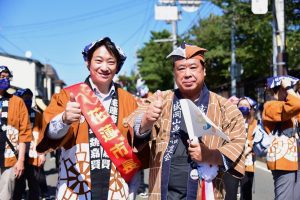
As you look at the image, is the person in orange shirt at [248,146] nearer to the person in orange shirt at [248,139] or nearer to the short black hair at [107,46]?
the person in orange shirt at [248,139]

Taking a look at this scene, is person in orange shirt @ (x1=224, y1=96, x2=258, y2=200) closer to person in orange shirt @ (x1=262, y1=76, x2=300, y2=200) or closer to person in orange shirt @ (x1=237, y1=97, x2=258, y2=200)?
person in orange shirt @ (x1=237, y1=97, x2=258, y2=200)

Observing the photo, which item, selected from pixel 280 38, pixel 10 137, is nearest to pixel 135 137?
pixel 10 137

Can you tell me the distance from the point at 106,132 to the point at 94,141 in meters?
0.10

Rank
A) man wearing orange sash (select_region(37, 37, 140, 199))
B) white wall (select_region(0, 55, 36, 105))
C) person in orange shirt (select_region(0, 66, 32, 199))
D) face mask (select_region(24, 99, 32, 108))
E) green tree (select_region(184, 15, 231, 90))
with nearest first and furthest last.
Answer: man wearing orange sash (select_region(37, 37, 140, 199)) → person in orange shirt (select_region(0, 66, 32, 199)) → face mask (select_region(24, 99, 32, 108)) → green tree (select_region(184, 15, 231, 90)) → white wall (select_region(0, 55, 36, 105))

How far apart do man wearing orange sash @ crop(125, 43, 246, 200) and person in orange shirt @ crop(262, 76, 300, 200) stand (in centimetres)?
167

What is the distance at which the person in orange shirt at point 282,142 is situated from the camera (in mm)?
4336

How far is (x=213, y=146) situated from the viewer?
108 inches

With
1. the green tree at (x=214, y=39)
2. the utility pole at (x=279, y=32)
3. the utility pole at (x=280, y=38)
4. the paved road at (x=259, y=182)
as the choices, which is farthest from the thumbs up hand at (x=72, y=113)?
the green tree at (x=214, y=39)

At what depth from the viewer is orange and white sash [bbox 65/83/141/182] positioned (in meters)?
2.89

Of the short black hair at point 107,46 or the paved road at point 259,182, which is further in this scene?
→ the paved road at point 259,182

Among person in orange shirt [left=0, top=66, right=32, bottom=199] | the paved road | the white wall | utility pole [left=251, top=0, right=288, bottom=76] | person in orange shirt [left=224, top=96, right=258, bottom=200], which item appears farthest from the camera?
the white wall

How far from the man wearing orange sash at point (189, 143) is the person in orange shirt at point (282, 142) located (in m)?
1.67

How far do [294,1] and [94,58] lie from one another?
385 inches

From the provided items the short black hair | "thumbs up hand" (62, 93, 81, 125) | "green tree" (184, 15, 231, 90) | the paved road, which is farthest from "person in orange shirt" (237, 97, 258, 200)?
"green tree" (184, 15, 231, 90)
